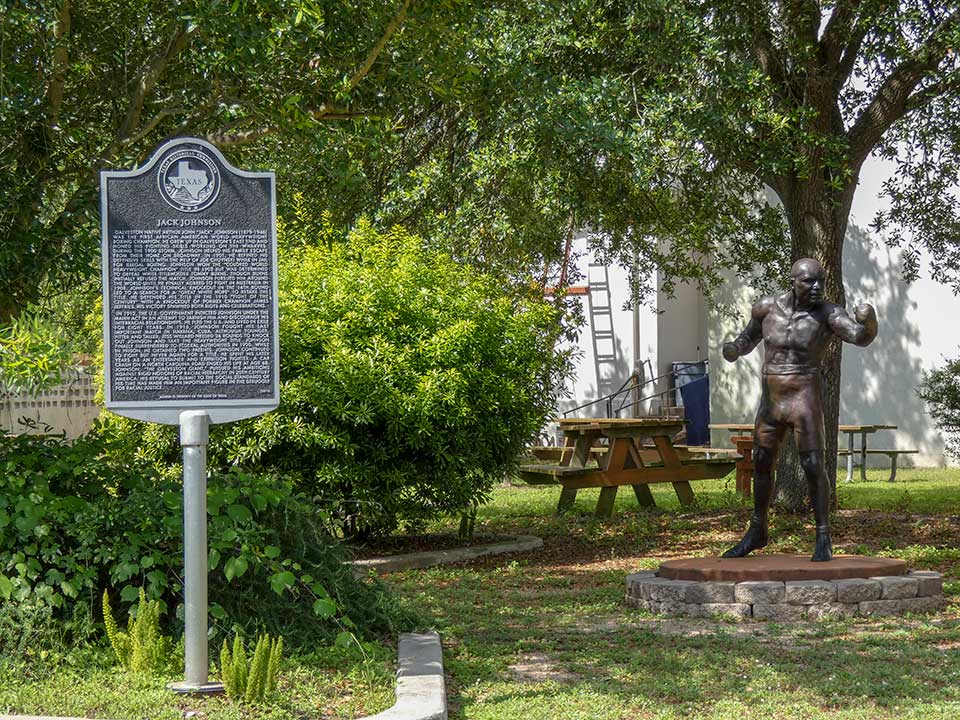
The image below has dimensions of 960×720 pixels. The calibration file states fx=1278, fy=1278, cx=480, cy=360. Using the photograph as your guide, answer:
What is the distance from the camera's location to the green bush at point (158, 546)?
247 inches

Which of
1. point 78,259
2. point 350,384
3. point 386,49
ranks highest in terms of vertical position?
point 386,49

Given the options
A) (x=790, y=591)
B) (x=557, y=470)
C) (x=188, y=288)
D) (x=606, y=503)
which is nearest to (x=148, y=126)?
(x=188, y=288)

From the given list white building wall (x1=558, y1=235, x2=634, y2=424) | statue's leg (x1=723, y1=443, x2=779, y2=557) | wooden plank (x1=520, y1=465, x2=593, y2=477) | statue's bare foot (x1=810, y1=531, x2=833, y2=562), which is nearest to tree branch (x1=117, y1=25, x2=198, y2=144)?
statue's leg (x1=723, y1=443, x2=779, y2=557)

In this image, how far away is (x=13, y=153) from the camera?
26.9 feet

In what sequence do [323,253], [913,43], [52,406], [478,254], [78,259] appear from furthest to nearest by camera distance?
[52,406] < [478,254] < [913,43] < [323,253] < [78,259]

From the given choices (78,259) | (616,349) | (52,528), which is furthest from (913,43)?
(616,349)

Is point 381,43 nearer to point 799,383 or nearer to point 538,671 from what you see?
point 799,383

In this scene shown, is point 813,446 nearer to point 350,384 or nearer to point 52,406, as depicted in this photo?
point 350,384

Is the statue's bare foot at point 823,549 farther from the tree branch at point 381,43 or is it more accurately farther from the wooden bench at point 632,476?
the wooden bench at point 632,476

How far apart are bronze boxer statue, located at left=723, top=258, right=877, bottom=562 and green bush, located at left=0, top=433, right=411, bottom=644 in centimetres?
316

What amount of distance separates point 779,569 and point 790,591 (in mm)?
226

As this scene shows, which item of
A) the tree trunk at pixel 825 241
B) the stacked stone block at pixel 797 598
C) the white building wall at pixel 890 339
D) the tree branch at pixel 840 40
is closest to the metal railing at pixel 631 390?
the white building wall at pixel 890 339

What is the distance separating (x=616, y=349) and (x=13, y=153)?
1988 centimetres

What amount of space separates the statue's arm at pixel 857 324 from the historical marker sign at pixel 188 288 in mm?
4343
